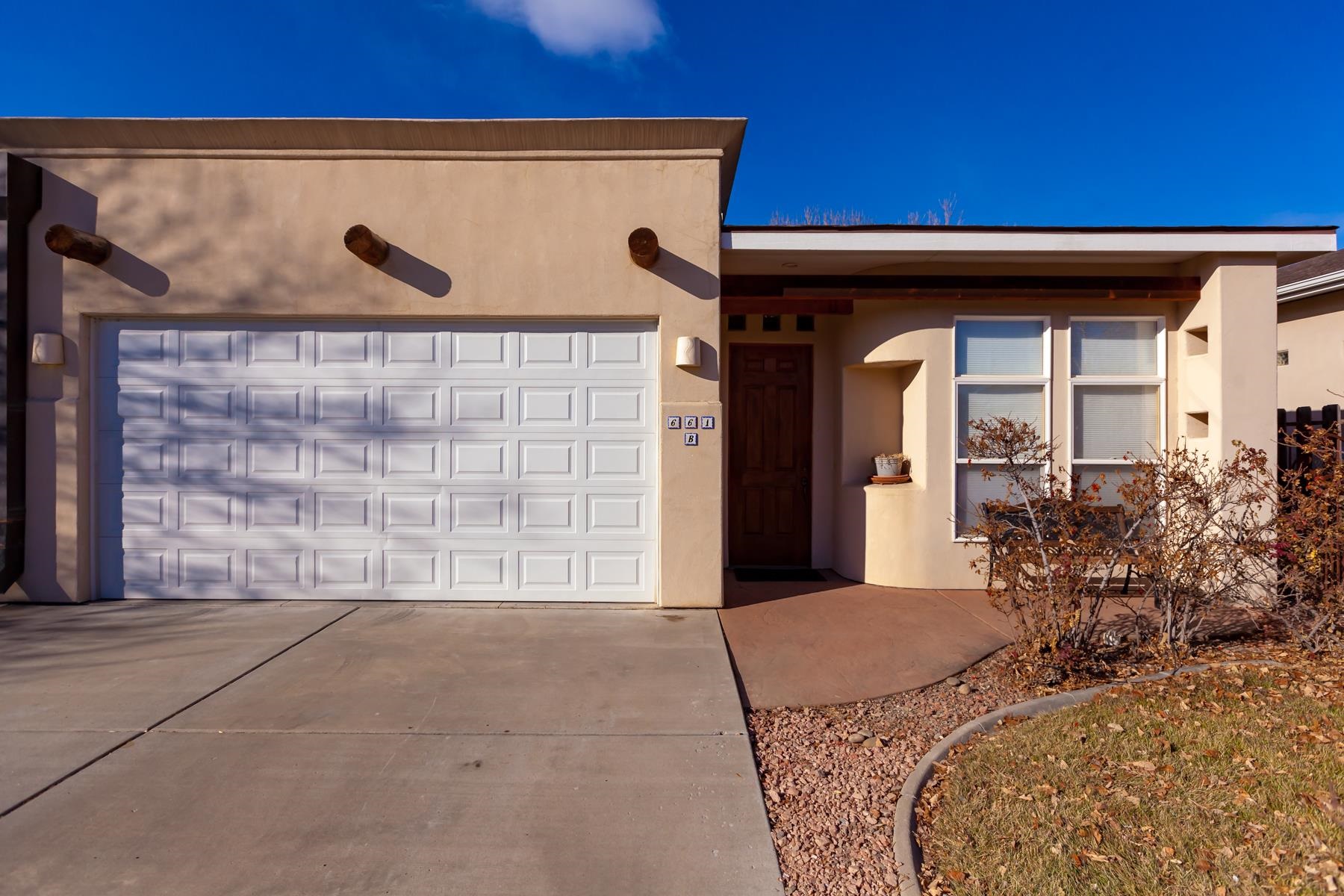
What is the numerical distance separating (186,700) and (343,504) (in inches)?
102

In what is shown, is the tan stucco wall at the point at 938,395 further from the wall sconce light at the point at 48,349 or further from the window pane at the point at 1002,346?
the wall sconce light at the point at 48,349

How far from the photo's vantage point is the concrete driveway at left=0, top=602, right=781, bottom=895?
2.92 m

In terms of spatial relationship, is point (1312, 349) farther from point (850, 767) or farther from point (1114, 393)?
point (850, 767)

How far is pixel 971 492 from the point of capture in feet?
24.4

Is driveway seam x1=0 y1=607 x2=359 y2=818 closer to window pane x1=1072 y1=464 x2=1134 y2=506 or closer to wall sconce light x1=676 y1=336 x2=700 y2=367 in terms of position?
wall sconce light x1=676 y1=336 x2=700 y2=367

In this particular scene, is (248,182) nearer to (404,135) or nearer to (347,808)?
(404,135)

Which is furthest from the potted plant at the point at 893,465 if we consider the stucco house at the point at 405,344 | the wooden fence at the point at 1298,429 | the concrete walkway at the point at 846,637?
the wooden fence at the point at 1298,429

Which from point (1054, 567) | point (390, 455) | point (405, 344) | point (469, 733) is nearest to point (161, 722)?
point (469, 733)

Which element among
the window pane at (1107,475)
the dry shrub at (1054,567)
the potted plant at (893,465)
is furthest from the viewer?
the potted plant at (893,465)

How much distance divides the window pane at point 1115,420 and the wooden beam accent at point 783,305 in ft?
8.36

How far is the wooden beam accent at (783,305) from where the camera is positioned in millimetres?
7309

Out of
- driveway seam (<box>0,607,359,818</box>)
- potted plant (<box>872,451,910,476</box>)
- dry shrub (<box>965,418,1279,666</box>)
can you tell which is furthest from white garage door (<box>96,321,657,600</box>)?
dry shrub (<box>965,418,1279,666</box>)

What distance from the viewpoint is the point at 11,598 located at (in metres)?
6.76

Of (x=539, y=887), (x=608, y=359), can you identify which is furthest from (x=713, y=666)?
(x=608, y=359)
